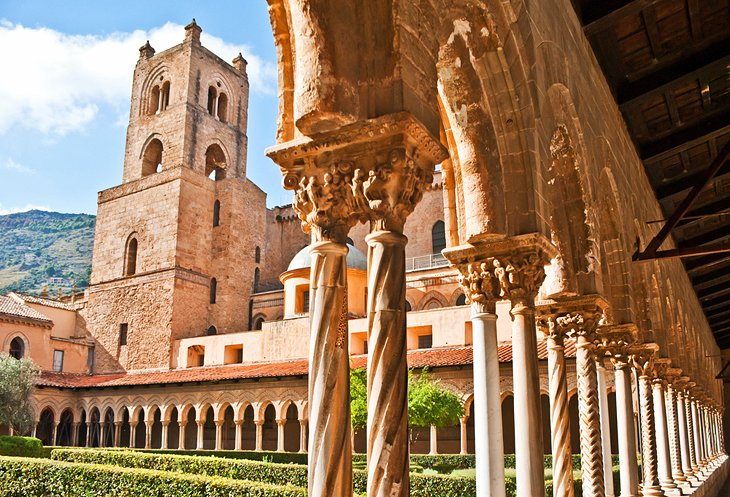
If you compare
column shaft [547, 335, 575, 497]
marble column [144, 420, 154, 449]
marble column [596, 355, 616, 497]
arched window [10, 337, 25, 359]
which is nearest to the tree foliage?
marble column [596, 355, 616, 497]

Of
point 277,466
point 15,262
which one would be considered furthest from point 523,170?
point 15,262

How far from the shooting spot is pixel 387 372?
3.74 meters

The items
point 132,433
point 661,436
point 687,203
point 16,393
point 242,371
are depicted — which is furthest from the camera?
point 132,433

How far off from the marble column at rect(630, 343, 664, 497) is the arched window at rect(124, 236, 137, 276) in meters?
29.8

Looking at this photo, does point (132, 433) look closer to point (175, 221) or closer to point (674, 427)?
point (175, 221)

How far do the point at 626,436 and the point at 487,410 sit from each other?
455 centimetres

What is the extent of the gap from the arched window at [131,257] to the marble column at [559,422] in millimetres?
32074

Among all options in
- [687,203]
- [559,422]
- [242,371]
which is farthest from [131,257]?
[559,422]

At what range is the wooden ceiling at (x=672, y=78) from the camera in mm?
9039

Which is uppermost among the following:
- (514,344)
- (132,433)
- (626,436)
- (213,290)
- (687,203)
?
(213,290)

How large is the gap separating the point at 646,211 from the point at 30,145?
607ft

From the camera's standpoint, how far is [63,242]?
11662 centimetres

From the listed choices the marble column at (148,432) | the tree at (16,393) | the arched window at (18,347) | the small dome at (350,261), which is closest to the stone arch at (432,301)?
the small dome at (350,261)

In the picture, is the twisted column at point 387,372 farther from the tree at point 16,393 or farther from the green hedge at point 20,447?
the tree at point 16,393
